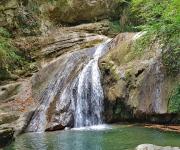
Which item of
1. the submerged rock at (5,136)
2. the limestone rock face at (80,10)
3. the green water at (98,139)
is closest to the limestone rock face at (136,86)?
the green water at (98,139)

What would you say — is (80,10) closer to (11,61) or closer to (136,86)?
(11,61)

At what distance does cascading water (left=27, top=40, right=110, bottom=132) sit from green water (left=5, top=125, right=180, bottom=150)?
1340 millimetres

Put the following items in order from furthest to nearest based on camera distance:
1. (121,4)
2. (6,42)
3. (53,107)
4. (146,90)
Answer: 1. (121,4)
2. (6,42)
3. (53,107)
4. (146,90)

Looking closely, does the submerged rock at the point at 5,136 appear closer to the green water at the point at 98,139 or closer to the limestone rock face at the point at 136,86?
the green water at the point at 98,139

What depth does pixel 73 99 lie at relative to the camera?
50.7 ft

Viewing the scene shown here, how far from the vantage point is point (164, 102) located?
1360 centimetres

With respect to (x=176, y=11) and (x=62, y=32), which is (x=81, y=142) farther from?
(x=62, y=32)

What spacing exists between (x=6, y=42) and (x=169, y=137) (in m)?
11.9

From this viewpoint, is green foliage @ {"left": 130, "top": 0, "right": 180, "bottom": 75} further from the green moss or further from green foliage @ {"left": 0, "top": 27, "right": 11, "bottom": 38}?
green foliage @ {"left": 0, "top": 27, "right": 11, "bottom": 38}

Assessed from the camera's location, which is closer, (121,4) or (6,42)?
(6,42)

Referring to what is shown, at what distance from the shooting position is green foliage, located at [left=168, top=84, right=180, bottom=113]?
1304 centimetres

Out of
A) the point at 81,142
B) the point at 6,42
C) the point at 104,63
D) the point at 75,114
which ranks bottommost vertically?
the point at 81,142

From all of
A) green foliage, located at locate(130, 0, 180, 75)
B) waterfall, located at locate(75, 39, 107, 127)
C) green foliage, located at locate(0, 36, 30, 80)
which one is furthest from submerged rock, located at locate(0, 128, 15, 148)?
green foliage, located at locate(0, 36, 30, 80)

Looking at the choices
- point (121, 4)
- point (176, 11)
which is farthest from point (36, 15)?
point (176, 11)
